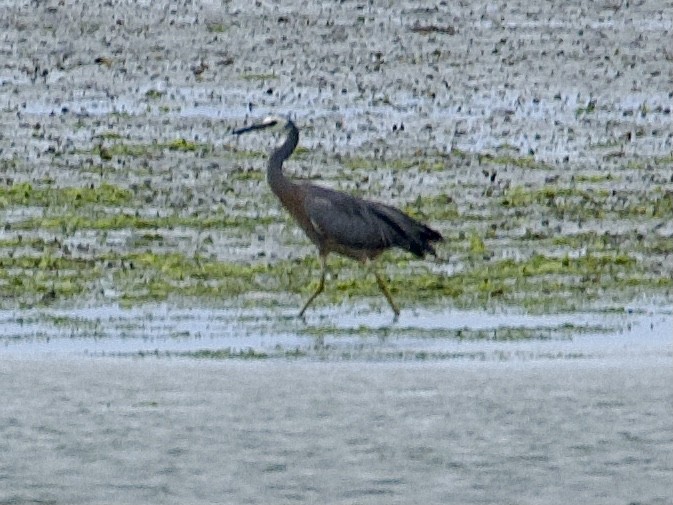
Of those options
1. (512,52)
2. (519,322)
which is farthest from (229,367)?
(512,52)

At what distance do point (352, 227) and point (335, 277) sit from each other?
1.97 ft

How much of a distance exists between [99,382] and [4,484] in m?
1.88

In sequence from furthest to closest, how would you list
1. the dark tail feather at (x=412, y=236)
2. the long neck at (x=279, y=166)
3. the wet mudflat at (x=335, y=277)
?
the long neck at (x=279, y=166)
the dark tail feather at (x=412, y=236)
the wet mudflat at (x=335, y=277)

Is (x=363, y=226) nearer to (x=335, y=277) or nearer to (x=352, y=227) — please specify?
(x=352, y=227)

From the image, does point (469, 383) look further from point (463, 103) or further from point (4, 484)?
point (463, 103)

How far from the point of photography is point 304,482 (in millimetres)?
9586

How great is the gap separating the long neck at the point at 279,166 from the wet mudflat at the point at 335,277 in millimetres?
489

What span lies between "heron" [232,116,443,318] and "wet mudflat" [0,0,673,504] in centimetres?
22

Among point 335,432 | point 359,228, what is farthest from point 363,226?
point 335,432

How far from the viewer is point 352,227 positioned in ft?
45.4

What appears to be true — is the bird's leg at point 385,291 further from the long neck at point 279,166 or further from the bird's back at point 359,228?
the long neck at point 279,166

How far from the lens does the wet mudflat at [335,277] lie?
1005 centimetres

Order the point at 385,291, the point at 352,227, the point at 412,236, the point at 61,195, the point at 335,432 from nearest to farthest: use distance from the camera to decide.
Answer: the point at 335,432, the point at 385,291, the point at 412,236, the point at 352,227, the point at 61,195

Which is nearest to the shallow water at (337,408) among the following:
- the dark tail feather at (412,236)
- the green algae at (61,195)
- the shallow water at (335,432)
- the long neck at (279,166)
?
the shallow water at (335,432)
